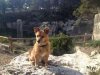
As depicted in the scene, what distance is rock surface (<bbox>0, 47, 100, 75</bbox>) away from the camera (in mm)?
6605

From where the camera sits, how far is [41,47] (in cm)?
665

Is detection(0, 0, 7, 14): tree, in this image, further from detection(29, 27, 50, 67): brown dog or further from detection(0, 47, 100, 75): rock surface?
detection(29, 27, 50, 67): brown dog

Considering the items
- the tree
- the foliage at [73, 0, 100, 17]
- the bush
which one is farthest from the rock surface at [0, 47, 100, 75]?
the tree

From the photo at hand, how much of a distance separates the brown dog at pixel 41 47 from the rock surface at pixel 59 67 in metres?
0.16

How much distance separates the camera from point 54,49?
36.1ft

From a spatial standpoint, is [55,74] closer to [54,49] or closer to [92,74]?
[92,74]

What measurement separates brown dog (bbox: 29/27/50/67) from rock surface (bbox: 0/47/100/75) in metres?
0.16

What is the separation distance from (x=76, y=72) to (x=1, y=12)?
1528 inches

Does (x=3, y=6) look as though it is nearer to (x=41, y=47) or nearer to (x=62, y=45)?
(x=62, y=45)

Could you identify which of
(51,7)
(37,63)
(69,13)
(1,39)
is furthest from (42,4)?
(37,63)

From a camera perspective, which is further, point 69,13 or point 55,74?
point 69,13

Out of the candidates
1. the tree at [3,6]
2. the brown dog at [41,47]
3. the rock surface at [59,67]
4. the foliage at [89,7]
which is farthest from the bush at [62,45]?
the tree at [3,6]

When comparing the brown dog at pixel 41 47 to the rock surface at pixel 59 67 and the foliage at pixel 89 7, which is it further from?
the foliage at pixel 89 7

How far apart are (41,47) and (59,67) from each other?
2.04ft
